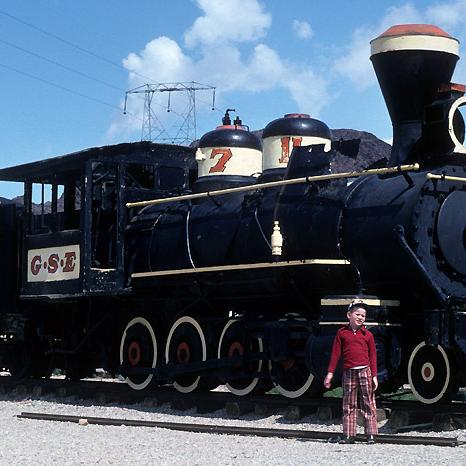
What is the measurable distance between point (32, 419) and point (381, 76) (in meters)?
5.93

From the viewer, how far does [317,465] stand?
750 cm

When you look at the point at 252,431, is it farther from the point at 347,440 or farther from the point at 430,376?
the point at 430,376

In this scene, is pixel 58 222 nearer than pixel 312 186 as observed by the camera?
No

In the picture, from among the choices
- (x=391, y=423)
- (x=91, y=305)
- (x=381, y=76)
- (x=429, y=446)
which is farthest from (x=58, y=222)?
(x=429, y=446)

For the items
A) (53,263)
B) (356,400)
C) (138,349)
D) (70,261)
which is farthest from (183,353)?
(356,400)

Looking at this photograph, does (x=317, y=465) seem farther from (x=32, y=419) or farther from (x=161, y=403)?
(x=161, y=403)

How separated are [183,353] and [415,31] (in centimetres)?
531

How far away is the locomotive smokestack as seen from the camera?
11625mm

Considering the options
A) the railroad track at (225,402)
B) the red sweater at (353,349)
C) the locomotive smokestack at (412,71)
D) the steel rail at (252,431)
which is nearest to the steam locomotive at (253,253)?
the locomotive smokestack at (412,71)

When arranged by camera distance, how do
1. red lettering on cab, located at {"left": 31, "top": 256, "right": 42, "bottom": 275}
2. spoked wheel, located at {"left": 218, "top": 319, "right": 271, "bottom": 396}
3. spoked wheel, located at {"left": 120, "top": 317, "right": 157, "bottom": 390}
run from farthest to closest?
red lettering on cab, located at {"left": 31, "top": 256, "right": 42, "bottom": 275}, spoked wheel, located at {"left": 120, "top": 317, "right": 157, "bottom": 390}, spoked wheel, located at {"left": 218, "top": 319, "right": 271, "bottom": 396}

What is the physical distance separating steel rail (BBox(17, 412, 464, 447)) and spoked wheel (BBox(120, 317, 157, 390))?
250cm

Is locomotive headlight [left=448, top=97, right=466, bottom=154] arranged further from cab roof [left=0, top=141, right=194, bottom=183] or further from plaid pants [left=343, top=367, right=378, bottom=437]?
cab roof [left=0, top=141, right=194, bottom=183]

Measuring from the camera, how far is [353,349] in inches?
361

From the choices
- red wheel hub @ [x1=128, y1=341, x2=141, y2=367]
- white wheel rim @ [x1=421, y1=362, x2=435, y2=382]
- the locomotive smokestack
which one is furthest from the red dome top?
red wheel hub @ [x1=128, y1=341, x2=141, y2=367]
